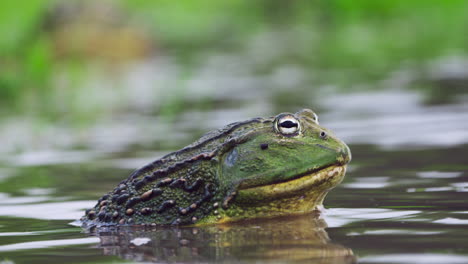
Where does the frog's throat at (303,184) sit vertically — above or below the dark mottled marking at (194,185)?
below

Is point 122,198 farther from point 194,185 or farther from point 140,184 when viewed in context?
point 194,185

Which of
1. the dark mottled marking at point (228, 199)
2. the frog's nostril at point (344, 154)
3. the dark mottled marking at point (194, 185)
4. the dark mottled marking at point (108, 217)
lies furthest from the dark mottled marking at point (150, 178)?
the frog's nostril at point (344, 154)

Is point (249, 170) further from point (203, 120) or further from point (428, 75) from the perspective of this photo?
point (428, 75)

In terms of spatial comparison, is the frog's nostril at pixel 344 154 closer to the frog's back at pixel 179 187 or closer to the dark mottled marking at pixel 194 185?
the frog's back at pixel 179 187

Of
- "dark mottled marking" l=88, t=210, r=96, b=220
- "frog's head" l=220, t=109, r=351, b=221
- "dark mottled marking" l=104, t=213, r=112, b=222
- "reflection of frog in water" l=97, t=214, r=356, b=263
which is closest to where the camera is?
"reflection of frog in water" l=97, t=214, r=356, b=263

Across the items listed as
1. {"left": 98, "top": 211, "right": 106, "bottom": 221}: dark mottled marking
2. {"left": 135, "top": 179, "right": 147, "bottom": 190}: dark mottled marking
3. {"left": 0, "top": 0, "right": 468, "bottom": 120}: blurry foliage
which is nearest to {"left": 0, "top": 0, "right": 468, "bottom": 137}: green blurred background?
{"left": 0, "top": 0, "right": 468, "bottom": 120}: blurry foliage

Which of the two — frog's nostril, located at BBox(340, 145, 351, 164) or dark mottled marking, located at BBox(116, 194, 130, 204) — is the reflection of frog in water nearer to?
dark mottled marking, located at BBox(116, 194, 130, 204)

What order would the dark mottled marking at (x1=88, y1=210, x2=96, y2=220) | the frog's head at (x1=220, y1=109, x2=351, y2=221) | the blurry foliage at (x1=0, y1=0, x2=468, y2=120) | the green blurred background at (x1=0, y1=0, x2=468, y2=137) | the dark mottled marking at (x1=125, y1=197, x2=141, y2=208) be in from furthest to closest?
1. the blurry foliage at (x1=0, y1=0, x2=468, y2=120)
2. the green blurred background at (x1=0, y1=0, x2=468, y2=137)
3. the dark mottled marking at (x1=88, y1=210, x2=96, y2=220)
4. the dark mottled marking at (x1=125, y1=197, x2=141, y2=208)
5. the frog's head at (x1=220, y1=109, x2=351, y2=221)
